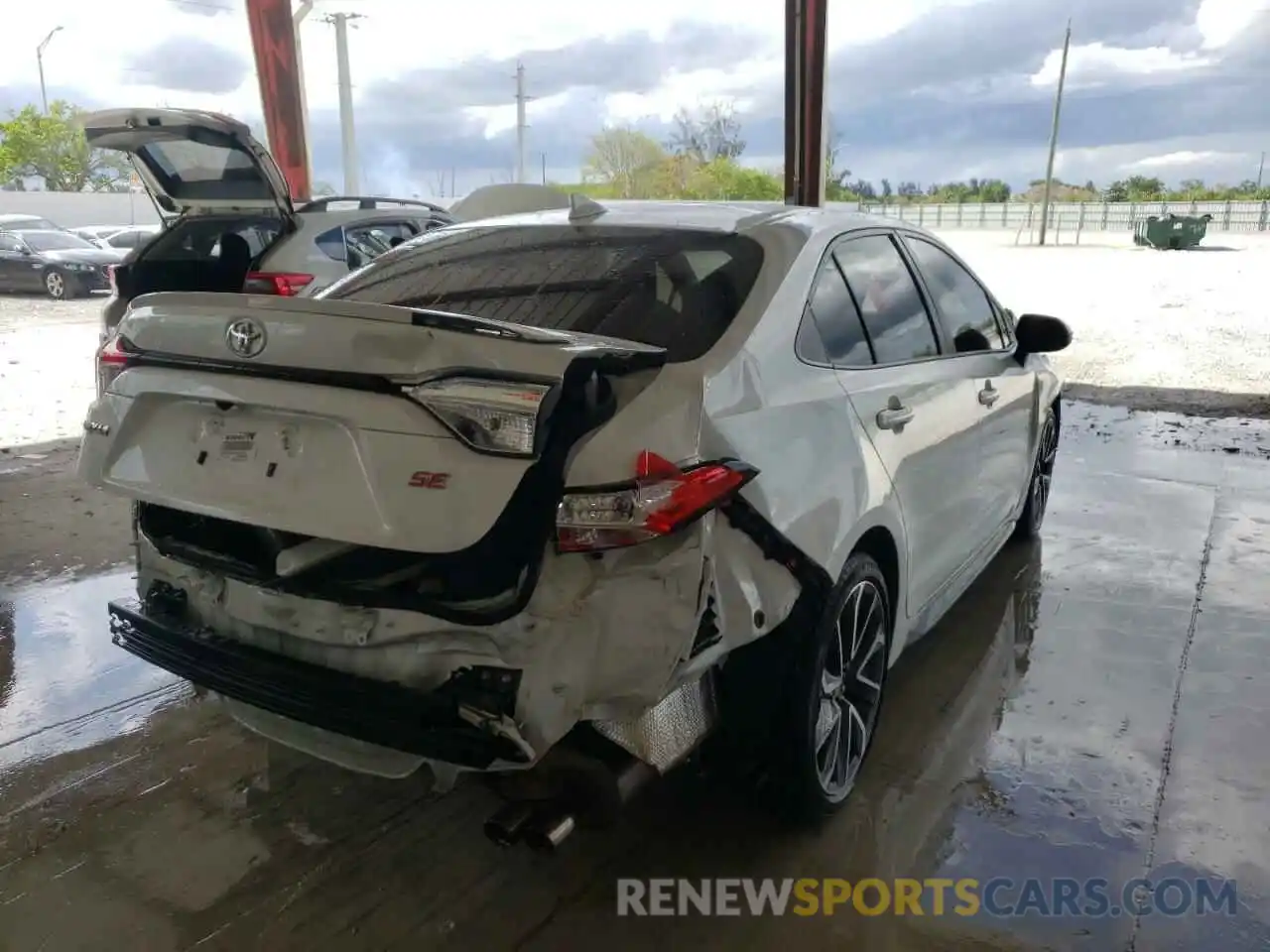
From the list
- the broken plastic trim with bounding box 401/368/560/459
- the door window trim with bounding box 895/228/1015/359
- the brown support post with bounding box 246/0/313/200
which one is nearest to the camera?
the broken plastic trim with bounding box 401/368/560/459

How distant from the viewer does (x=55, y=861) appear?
2477mm

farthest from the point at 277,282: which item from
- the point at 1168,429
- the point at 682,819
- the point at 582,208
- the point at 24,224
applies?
the point at 24,224

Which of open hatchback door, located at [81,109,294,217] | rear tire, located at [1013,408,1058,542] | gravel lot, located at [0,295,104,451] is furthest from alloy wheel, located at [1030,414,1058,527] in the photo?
gravel lot, located at [0,295,104,451]

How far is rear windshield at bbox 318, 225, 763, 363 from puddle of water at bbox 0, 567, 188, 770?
5.09ft

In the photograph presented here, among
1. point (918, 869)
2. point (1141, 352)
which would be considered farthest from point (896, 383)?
point (1141, 352)

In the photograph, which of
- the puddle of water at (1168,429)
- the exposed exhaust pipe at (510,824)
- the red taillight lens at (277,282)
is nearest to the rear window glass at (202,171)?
the red taillight lens at (277,282)

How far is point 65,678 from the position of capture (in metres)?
3.48

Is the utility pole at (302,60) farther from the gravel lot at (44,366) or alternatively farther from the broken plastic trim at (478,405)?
the broken plastic trim at (478,405)

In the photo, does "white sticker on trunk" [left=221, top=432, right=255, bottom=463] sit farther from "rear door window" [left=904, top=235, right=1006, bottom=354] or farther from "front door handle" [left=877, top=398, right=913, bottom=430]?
"rear door window" [left=904, top=235, right=1006, bottom=354]

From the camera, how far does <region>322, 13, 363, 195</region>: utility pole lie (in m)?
17.6

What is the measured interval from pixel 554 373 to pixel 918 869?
1.57 metres

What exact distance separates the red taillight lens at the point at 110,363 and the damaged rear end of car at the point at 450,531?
75 millimetres

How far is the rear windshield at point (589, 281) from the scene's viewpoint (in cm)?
237

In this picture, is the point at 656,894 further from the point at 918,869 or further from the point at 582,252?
the point at 582,252
